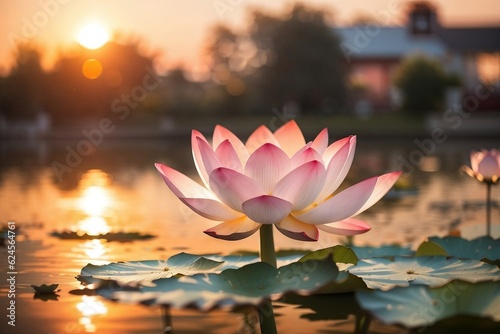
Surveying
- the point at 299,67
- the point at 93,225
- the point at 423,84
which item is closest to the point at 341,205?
the point at 93,225

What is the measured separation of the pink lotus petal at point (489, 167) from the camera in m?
3.85

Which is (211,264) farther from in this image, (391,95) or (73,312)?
(391,95)

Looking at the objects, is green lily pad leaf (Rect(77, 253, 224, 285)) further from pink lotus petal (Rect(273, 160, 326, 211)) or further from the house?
the house

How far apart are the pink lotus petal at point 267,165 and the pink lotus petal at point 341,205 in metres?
0.12

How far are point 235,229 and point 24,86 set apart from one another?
1233 inches

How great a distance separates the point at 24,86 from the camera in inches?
1259

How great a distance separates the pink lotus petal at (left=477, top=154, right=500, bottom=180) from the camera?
385cm

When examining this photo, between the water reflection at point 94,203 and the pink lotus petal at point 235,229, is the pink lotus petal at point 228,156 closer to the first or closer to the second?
the pink lotus petal at point 235,229

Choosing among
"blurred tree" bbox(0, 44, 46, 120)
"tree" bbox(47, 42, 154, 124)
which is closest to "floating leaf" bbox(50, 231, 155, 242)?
"tree" bbox(47, 42, 154, 124)

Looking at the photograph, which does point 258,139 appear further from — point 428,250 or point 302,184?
point 428,250

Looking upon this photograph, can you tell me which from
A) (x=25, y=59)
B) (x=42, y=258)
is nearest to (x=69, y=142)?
(x=25, y=59)

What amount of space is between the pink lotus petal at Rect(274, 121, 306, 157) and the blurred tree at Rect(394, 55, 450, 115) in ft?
81.5
